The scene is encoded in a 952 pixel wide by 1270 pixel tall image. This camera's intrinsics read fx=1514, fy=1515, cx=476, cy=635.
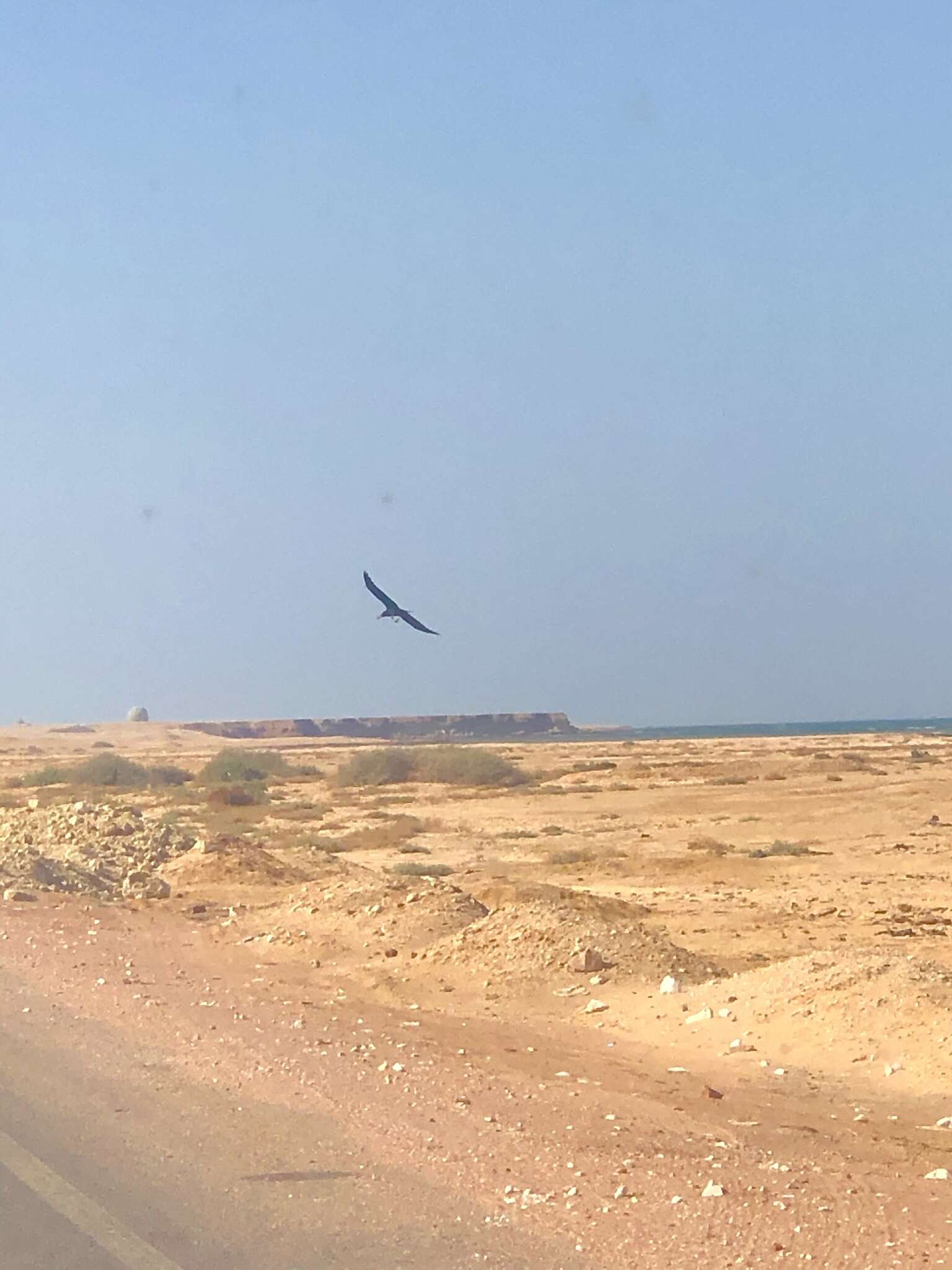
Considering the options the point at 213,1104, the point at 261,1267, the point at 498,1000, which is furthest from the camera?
the point at 498,1000

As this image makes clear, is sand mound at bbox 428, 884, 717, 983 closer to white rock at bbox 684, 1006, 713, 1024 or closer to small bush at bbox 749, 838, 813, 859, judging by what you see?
white rock at bbox 684, 1006, 713, 1024

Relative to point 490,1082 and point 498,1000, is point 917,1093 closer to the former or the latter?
point 490,1082

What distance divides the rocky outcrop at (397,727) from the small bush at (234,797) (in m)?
122

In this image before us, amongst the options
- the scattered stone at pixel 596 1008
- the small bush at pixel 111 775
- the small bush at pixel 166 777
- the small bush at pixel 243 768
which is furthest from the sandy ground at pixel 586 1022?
the small bush at pixel 243 768

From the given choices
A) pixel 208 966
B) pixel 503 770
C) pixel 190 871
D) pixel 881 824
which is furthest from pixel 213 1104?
pixel 503 770

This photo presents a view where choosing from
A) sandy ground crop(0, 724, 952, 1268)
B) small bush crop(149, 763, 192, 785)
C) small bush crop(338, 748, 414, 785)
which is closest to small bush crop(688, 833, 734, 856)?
sandy ground crop(0, 724, 952, 1268)

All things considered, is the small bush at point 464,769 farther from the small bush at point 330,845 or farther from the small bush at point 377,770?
the small bush at point 330,845

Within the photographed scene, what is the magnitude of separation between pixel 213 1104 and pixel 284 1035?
225 cm

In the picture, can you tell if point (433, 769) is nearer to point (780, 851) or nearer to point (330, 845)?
point (330, 845)

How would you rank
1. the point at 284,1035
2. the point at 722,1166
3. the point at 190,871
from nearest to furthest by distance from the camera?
the point at 722,1166
the point at 284,1035
the point at 190,871

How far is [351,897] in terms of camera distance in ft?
57.9

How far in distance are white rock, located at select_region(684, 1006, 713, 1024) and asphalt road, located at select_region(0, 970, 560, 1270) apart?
4014mm

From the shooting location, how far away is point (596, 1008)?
12938 millimetres

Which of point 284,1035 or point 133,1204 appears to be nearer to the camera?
point 133,1204
